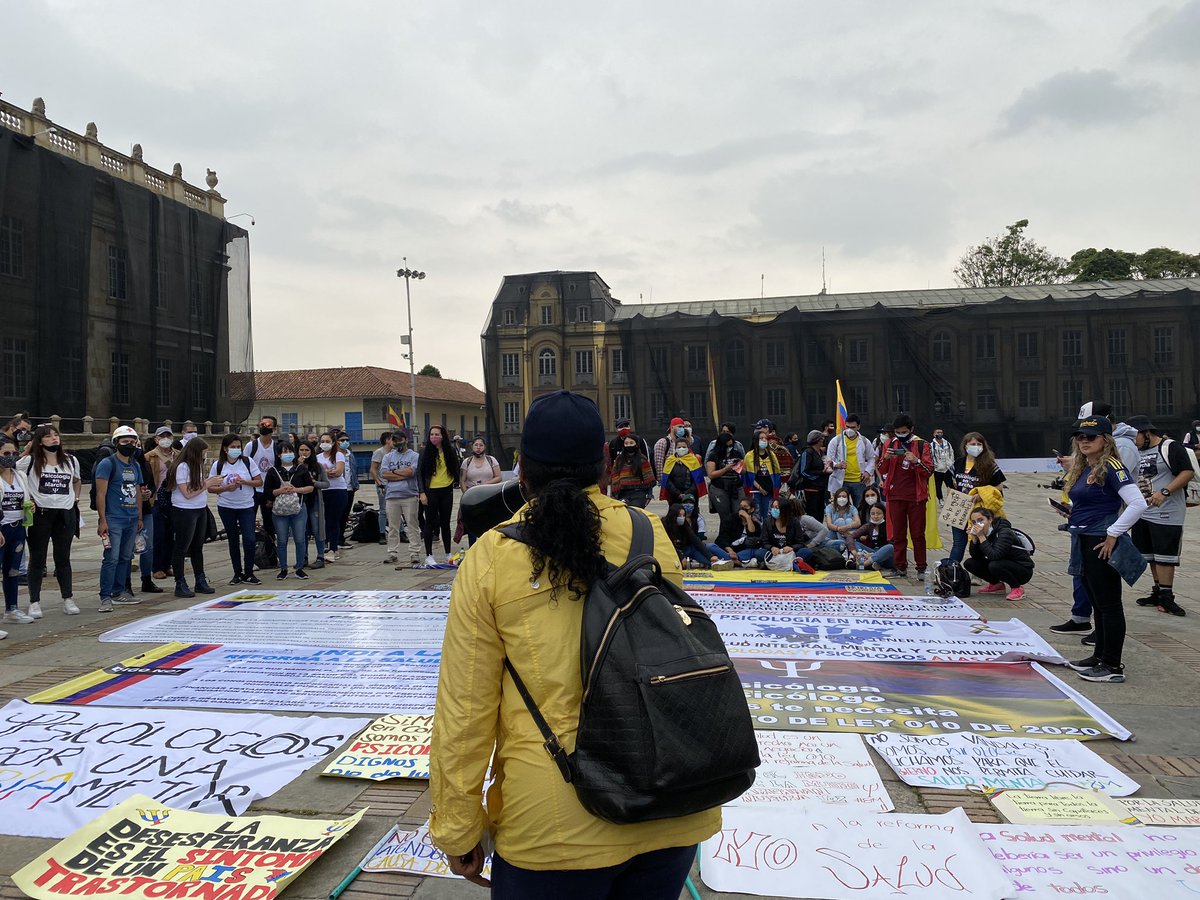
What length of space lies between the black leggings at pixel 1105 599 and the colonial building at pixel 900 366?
68.6ft

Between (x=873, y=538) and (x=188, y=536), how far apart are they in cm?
775

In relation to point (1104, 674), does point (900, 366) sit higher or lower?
higher

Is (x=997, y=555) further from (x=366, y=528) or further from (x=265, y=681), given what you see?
(x=366, y=528)

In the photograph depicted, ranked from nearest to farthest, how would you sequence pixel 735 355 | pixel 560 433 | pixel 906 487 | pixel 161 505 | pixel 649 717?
pixel 649 717 → pixel 560 433 → pixel 906 487 → pixel 161 505 → pixel 735 355

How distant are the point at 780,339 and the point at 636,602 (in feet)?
86.1

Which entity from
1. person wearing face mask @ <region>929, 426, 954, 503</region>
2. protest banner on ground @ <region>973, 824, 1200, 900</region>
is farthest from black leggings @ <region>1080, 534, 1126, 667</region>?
person wearing face mask @ <region>929, 426, 954, 503</region>

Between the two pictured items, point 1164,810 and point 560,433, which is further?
point 1164,810

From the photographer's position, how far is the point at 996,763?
356 cm

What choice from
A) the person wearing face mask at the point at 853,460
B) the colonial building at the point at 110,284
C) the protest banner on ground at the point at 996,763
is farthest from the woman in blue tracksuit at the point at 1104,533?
the colonial building at the point at 110,284

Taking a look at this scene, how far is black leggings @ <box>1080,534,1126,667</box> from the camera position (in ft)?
15.7

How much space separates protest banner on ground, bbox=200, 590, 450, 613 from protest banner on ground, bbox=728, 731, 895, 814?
13.4ft

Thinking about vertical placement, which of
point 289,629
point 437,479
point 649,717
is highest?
point 437,479

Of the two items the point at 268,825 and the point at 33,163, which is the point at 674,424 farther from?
the point at 33,163

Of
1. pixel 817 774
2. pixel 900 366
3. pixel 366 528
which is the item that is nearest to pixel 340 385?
pixel 900 366
